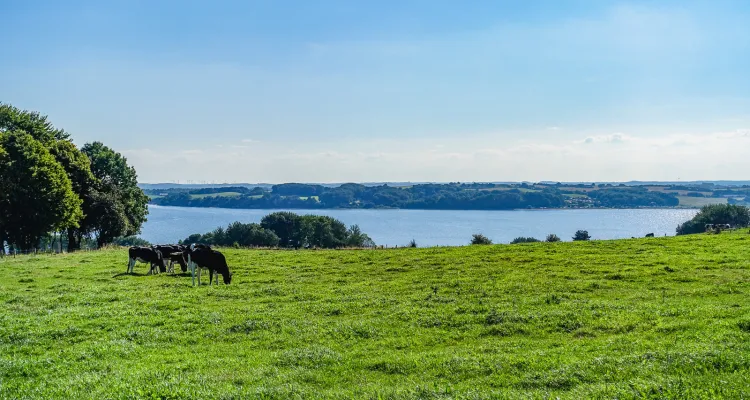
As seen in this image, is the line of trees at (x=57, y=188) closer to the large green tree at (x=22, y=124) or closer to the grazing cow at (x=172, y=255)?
the large green tree at (x=22, y=124)

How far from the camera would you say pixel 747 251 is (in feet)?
90.9

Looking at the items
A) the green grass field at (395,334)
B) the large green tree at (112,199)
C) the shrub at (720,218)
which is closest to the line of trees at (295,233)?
the large green tree at (112,199)

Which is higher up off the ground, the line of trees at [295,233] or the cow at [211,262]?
the cow at [211,262]

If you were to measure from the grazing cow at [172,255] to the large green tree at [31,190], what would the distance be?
57.9ft

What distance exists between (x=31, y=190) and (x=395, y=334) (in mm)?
40314

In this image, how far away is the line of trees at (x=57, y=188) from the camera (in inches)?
1668

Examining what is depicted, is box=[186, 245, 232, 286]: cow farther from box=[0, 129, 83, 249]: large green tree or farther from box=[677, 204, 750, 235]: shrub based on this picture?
box=[677, 204, 750, 235]: shrub

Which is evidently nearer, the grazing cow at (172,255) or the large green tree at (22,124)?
the grazing cow at (172,255)

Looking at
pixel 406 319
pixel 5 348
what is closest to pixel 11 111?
pixel 5 348

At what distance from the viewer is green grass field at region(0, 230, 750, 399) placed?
9859mm

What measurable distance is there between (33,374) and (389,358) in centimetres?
789

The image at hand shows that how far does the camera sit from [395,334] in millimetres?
14422

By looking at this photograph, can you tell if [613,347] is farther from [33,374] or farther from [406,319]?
[33,374]

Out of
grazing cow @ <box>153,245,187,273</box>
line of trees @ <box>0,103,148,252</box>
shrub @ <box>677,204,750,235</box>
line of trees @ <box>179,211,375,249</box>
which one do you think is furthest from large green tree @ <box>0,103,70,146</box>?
shrub @ <box>677,204,750,235</box>
